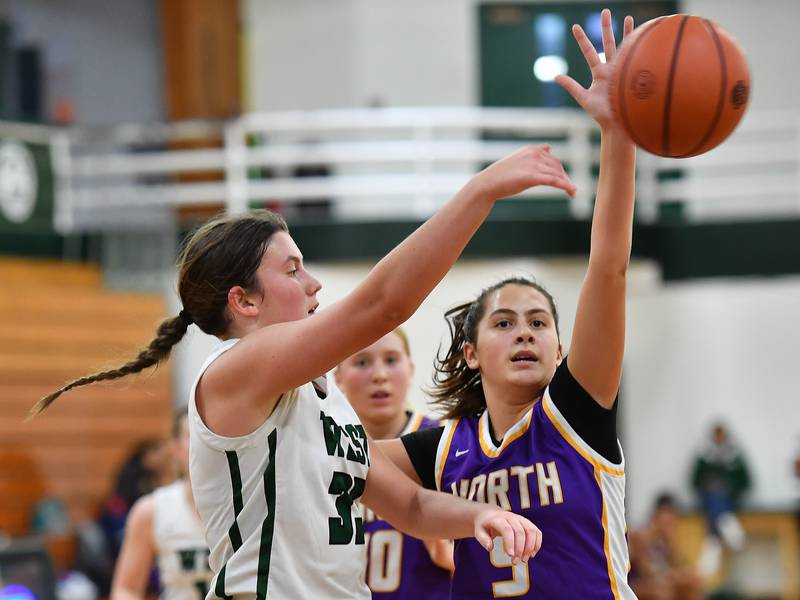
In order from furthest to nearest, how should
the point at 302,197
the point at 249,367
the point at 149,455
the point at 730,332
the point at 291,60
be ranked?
the point at 291,60
the point at 730,332
the point at 302,197
the point at 149,455
the point at 249,367

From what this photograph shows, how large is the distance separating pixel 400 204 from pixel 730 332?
3.71 metres

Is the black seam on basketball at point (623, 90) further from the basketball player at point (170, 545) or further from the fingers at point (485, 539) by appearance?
the basketball player at point (170, 545)

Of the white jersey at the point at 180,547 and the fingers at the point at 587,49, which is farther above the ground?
the fingers at the point at 587,49

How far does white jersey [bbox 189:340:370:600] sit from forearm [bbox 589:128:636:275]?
76cm

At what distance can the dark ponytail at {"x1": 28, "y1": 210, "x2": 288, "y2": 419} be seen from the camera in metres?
3.00

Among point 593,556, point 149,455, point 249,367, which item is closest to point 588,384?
point 593,556

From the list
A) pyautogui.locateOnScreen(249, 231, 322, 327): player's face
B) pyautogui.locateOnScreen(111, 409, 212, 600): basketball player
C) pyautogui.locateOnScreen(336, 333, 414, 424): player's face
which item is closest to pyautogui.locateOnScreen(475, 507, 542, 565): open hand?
pyautogui.locateOnScreen(249, 231, 322, 327): player's face

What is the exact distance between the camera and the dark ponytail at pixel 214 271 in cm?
300

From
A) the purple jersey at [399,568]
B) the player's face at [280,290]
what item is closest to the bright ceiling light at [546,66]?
the purple jersey at [399,568]

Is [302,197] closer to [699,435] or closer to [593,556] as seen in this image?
[699,435]

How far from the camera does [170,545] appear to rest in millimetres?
5305

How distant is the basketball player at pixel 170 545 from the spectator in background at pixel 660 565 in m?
6.05

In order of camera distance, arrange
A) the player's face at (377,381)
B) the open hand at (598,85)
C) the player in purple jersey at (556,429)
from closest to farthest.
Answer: the open hand at (598,85)
the player in purple jersey at (556,429)
the player's face at (377,381)

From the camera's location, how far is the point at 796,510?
12906mm
